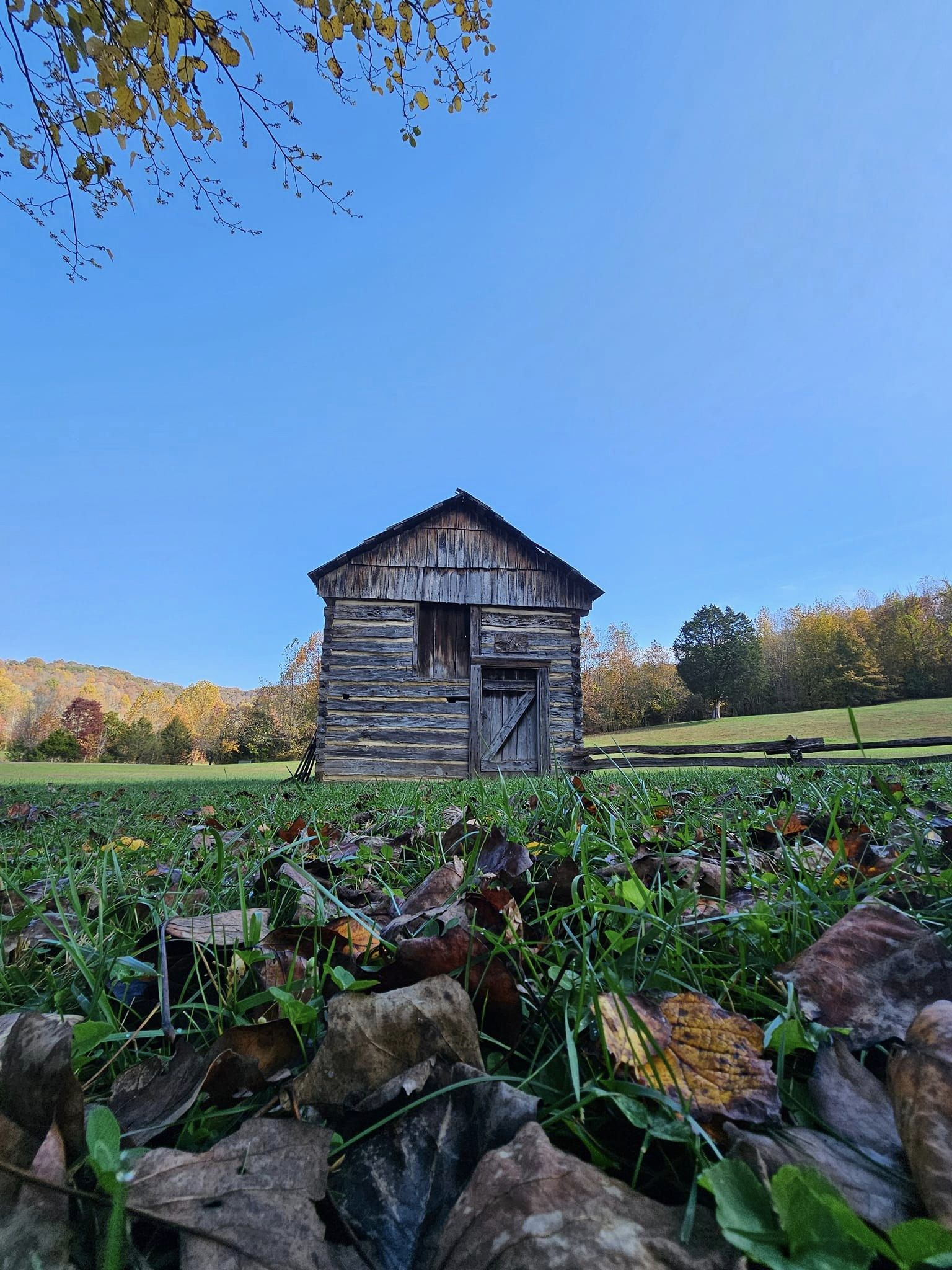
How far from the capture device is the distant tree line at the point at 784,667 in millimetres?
47219

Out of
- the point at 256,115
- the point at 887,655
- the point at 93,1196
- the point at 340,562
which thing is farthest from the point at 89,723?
the point at 887,655

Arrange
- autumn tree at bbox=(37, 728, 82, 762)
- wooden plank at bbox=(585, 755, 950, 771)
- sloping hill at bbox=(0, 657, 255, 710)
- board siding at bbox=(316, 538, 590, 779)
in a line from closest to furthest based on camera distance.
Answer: wooden plank at bbox=(585, 755, 950, 771)
board siding at bbox=(316, 538, 590, 779)
autumn tree at bbox=(37, 728, 82, 762)
sloping hill at bbox=(0, 657, 255, 710)

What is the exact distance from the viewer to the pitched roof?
1298cm

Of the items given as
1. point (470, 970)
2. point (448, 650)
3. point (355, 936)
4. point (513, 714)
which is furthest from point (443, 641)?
point (470, 970)

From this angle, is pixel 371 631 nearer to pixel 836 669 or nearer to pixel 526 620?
pixel 526 620

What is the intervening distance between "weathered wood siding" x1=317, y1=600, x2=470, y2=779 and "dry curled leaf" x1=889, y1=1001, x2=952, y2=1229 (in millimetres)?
11795

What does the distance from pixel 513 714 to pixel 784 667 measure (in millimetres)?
54470

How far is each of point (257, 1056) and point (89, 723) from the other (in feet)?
222

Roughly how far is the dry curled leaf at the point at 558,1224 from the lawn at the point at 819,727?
22424mm

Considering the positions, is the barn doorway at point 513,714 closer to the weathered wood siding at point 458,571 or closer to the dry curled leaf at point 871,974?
the weathered wood siding at point 458,571

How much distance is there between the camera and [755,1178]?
54 centimetres

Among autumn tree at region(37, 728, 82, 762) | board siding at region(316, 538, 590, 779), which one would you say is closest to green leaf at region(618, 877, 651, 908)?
board siding at region(316, 538, 590, 779)

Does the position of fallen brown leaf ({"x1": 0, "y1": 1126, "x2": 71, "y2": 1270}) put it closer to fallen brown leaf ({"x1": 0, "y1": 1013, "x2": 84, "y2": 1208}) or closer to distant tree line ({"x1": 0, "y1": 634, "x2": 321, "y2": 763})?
fallen brown leaf ({"x1": 0, "y1": 1013, "x2": 84, "y2": 1208})

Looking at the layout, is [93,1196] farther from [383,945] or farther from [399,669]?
[399,669]
